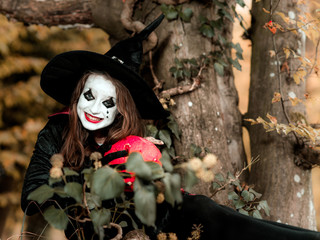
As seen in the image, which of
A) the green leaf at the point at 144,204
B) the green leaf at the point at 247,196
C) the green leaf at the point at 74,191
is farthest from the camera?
the green leaf at the point at 247,196

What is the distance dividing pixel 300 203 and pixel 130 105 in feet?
4.82

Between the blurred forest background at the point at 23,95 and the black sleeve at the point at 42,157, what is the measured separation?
2.51 meters

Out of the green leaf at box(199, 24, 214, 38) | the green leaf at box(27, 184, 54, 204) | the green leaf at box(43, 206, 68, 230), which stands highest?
the green leaf at box(199, 24, 214, 38)

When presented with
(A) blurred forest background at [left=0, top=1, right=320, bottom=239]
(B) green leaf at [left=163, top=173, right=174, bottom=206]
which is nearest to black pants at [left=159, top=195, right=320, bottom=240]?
(B) green leaf at [left=163, top=173, right=174, bottom=206]

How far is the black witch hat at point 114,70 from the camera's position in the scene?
7.00ft

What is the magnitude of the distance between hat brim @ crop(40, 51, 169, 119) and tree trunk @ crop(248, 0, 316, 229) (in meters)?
0.90

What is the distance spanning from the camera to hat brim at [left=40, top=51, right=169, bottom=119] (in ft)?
6.96

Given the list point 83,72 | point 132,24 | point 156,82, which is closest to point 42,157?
point 83,72

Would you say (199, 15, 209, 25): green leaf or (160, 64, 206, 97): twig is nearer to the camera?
(160, 64, 206, 97): twig

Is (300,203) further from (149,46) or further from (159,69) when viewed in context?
(149,46)

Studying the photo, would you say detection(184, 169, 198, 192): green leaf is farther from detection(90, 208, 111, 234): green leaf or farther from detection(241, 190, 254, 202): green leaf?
detection(241, 190, 254, 202): green leaf

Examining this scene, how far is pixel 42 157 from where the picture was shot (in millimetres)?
2131

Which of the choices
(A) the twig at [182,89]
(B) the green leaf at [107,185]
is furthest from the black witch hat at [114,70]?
(B) the green leaf at [107,185]

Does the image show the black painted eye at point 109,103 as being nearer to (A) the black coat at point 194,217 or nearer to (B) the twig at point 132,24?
(A) the black coat at point 194,217
